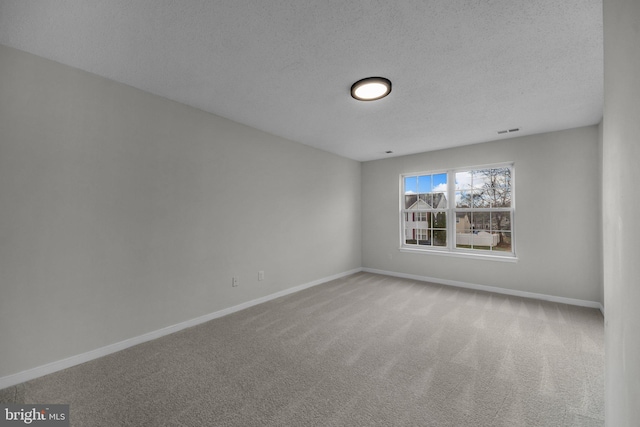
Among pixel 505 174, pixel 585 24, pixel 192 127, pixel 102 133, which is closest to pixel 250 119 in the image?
pixel 192 127

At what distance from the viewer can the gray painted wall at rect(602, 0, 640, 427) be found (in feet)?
2.71

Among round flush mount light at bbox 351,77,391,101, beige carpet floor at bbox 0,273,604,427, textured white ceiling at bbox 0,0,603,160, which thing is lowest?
beige carpet floor at bbox 0,273,604,427

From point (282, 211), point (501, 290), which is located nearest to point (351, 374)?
point (282, 211)

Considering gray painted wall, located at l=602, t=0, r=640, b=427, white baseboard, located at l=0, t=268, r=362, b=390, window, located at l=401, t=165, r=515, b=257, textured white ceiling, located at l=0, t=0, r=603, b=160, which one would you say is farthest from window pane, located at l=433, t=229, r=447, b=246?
gray painted wall, located at l=602, t=0, r=640, b=427

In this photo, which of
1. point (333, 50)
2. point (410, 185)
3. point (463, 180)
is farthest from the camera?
point (410, 185)

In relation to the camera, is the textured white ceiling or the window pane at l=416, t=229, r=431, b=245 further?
the window pane at l=416, t=229, r=431, b=245

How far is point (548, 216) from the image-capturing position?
12.4 ft

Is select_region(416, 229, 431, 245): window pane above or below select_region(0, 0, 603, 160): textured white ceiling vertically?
below

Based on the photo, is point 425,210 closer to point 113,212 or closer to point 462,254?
point 462,254

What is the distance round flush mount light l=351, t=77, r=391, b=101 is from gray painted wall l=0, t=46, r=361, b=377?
171cm

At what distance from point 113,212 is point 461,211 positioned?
5.07m

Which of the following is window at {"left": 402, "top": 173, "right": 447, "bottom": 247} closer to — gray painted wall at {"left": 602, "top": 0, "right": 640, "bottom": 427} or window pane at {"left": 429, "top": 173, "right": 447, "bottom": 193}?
window pane at {"left": 429, "top": 173, "right": 447, "bottom": 193}

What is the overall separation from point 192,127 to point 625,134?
3.39 meters

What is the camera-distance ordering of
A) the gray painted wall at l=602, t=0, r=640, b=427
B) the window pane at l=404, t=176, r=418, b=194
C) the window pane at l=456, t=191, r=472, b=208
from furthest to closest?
the window pane at l=404, t=176, r=418, b=194 < the window pane at l=456, t=191, r=472, b=208 < the gray painted wall at l=602, t=0, r=640, b=427
